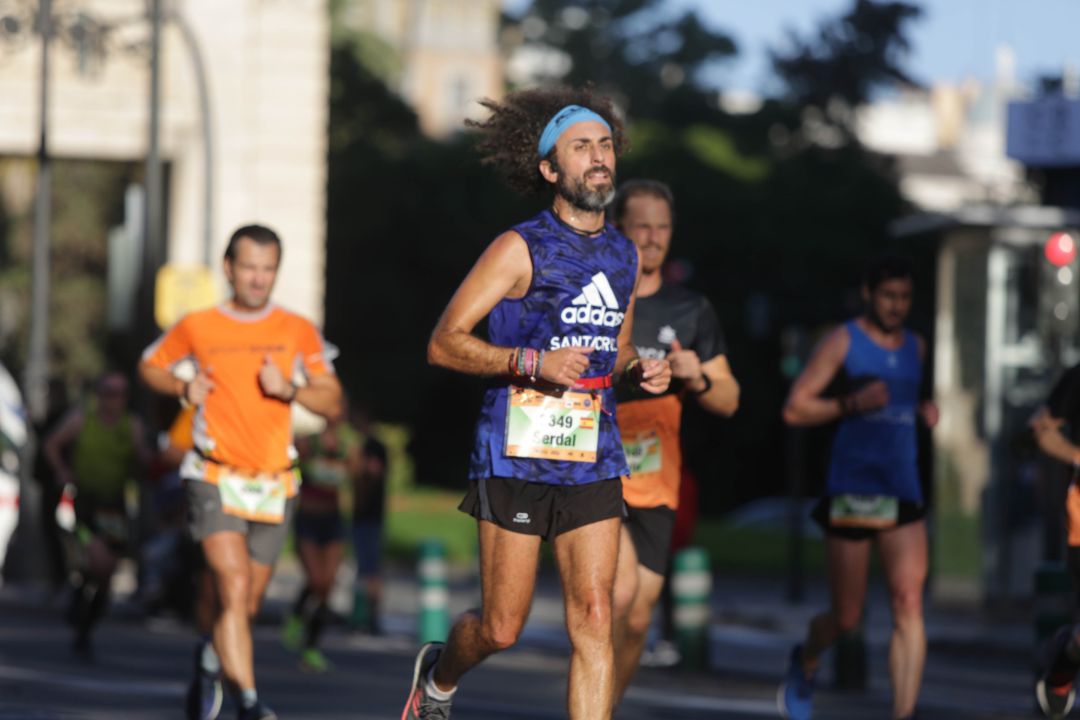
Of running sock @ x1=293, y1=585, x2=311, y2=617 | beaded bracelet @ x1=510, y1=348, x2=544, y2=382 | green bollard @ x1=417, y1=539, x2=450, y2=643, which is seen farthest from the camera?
green bollard @ x1=417, y1=539, x2=450, y2=643

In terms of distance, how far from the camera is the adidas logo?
24.5 ft

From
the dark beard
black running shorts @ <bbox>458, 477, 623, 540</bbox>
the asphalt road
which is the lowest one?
the asphalt road

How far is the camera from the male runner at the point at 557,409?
7.41 meters

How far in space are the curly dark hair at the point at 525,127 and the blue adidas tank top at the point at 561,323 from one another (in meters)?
0.29

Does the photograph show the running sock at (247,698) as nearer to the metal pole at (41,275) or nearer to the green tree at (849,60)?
the metal pole at (41,275)

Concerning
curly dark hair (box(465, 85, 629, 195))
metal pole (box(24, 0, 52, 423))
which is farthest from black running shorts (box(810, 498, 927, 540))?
metal pole (box(24, 0, 52, 423))

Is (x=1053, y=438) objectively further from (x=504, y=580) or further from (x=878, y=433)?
(x=504, y=580)

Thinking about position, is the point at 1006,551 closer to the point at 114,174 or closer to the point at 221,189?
the point at 221,189

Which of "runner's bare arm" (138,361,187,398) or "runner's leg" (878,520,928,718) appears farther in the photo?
"runner's bare arm" (138,361,187,398)

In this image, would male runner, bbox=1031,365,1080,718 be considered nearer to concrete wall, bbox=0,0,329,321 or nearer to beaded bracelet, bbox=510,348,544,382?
beaded bracelet, bbox=510,348,544,382

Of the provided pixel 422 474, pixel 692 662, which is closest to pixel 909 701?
pixel 692 662

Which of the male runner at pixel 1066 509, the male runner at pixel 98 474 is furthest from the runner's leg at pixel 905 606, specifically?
the male runner at pixel 98 474

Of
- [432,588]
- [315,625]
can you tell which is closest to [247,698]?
[315,625]

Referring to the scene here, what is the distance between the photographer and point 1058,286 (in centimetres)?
1781
